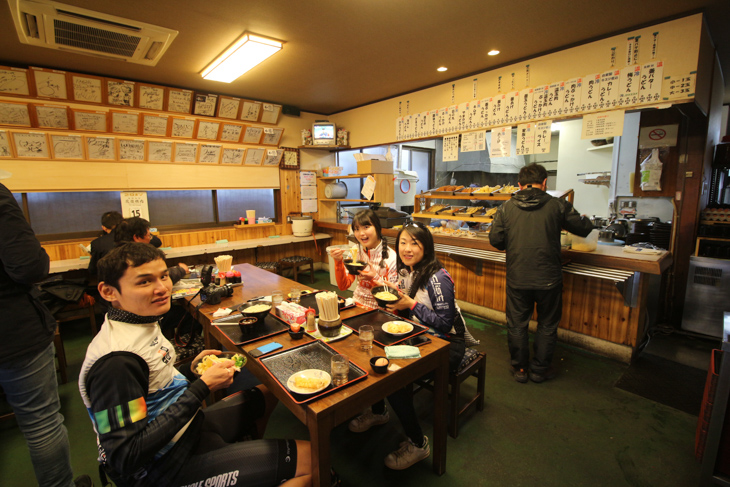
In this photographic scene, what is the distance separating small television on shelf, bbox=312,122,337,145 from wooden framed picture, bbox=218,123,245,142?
1222mm

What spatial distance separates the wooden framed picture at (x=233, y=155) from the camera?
5.04 m

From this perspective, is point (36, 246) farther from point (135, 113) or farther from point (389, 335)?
point (135, 113)

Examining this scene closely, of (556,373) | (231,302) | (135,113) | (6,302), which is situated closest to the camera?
(6,302)

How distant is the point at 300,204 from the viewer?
6.00 metres

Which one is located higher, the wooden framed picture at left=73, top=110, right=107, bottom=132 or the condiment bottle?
the wooden framed picture at left=73, top=110, right=107, bottom=132

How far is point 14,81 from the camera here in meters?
3.49

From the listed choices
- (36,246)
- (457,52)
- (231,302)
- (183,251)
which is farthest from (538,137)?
(183,251)

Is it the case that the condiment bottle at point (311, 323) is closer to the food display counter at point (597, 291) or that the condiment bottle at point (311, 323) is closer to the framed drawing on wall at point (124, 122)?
the food display counter at point (597, 291)

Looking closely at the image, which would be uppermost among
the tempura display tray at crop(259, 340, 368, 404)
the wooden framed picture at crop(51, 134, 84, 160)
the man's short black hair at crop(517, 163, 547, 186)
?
the wooden framed picture at crop(51, 134, 84, 160)

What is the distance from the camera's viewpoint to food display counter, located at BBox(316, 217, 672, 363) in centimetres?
280

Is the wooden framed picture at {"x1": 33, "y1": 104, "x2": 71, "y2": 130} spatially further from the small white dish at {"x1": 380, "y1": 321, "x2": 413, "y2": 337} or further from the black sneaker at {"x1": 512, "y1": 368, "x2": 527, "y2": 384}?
the black sneaker at {"x1": 512, "y1": 368, "x2": 527, "y2": 384}

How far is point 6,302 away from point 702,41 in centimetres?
488

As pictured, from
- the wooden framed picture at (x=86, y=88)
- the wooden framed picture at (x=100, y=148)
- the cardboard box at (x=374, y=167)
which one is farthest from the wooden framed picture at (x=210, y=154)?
the cardboard box at (x=374, y=167)

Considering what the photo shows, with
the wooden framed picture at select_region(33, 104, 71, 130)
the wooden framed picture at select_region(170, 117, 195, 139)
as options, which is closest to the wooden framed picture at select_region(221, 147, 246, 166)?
the wooden framed picture at select_region(170, 117, 195, 139)
